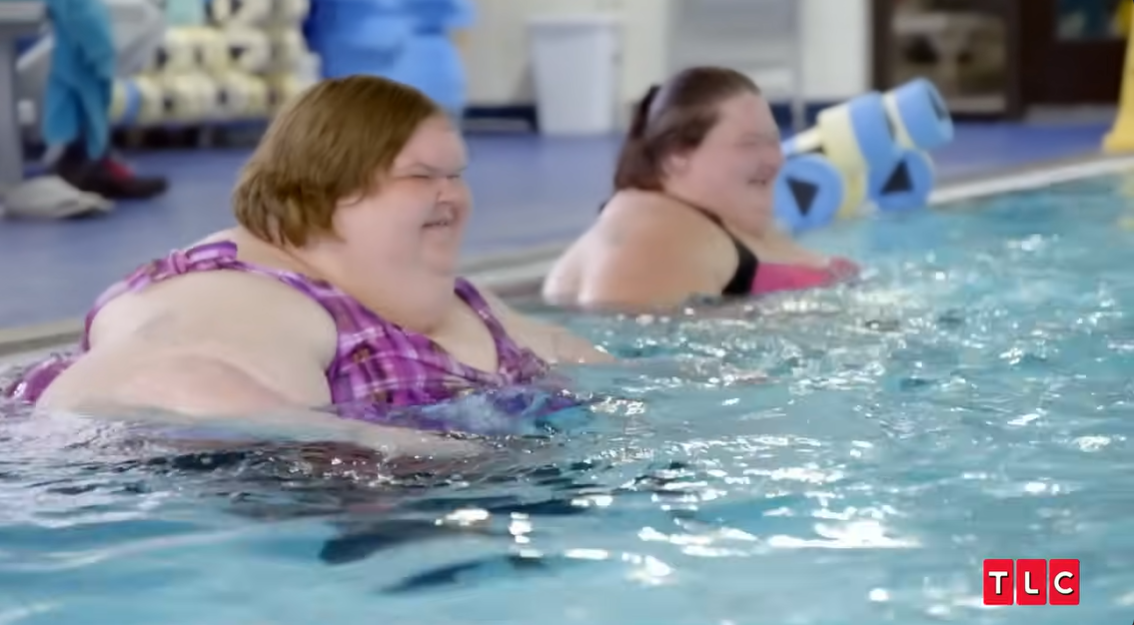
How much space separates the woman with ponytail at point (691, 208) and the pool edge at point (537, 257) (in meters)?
0.51

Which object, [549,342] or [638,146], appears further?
[638,146]

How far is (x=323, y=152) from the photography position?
2.60m

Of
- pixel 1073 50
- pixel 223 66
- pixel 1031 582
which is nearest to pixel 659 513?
pixel 1031 582

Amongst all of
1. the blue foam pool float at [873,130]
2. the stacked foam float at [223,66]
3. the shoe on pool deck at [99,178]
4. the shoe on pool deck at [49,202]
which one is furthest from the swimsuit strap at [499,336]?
the stacked foam float at [223,66]

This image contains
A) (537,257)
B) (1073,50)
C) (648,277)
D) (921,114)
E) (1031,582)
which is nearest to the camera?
(1031,582)

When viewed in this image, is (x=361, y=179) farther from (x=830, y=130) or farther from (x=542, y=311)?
(x=830, y=130)

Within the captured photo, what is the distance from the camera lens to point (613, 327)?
157 inches

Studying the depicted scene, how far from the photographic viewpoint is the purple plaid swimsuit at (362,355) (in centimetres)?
261

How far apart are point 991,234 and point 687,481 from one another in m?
3.61

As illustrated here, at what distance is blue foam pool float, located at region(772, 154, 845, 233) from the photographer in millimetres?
5965

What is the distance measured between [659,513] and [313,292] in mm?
631

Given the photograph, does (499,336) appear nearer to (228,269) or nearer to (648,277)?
(228,269)

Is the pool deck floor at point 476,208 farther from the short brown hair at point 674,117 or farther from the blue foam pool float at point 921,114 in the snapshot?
the blue foam pool float at point 921,114

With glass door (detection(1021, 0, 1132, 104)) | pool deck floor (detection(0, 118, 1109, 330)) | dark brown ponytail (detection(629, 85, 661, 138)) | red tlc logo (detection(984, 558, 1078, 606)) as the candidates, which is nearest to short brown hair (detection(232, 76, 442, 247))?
red tlc logo (detection(984, 558, 1078, 606))
